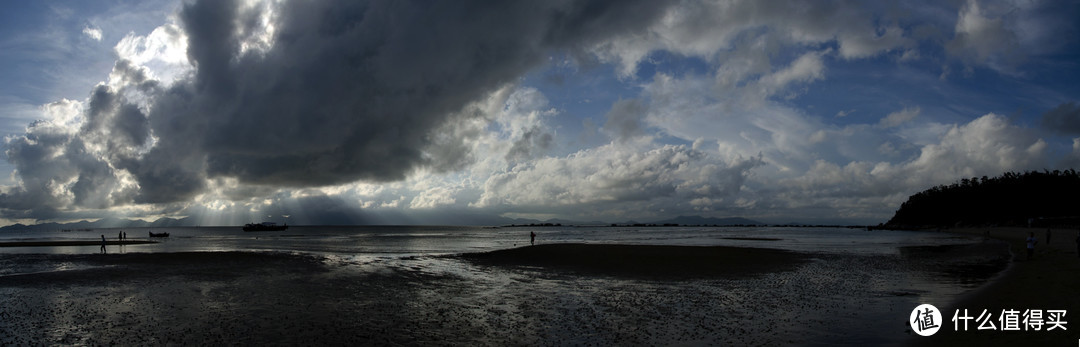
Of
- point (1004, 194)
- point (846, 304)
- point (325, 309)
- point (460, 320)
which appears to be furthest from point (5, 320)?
point (1004, 194)

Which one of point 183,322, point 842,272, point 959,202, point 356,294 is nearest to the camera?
point 183,322

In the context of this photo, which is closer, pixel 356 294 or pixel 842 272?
pixel 356 294

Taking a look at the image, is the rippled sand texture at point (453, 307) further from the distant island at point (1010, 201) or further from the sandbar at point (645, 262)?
the distant island at point (1010, 201)

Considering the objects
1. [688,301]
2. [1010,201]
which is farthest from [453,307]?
[1010,201]

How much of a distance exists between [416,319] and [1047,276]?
26689mm

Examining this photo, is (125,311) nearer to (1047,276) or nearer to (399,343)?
(399,343)

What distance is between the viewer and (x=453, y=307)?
18.3m

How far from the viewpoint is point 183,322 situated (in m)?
15.8

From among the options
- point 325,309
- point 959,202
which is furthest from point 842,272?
point 959,202

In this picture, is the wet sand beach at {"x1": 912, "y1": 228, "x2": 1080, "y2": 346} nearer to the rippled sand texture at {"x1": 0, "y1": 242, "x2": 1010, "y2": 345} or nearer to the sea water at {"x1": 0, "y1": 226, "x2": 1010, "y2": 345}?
the sea water at {"x1": 0, "y1": 226, "x2": 1010, "y2": 345}

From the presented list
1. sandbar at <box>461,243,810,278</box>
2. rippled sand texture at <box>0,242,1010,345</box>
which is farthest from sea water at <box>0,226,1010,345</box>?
sandbar at <box>461,243,810,278</box>

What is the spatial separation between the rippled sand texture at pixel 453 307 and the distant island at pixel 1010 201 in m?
134

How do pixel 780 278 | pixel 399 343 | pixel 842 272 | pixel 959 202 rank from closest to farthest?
pixel 399 343
pixel 780 278
pixel 842 272
pixel 959 202

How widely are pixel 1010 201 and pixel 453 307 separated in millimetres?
196920
